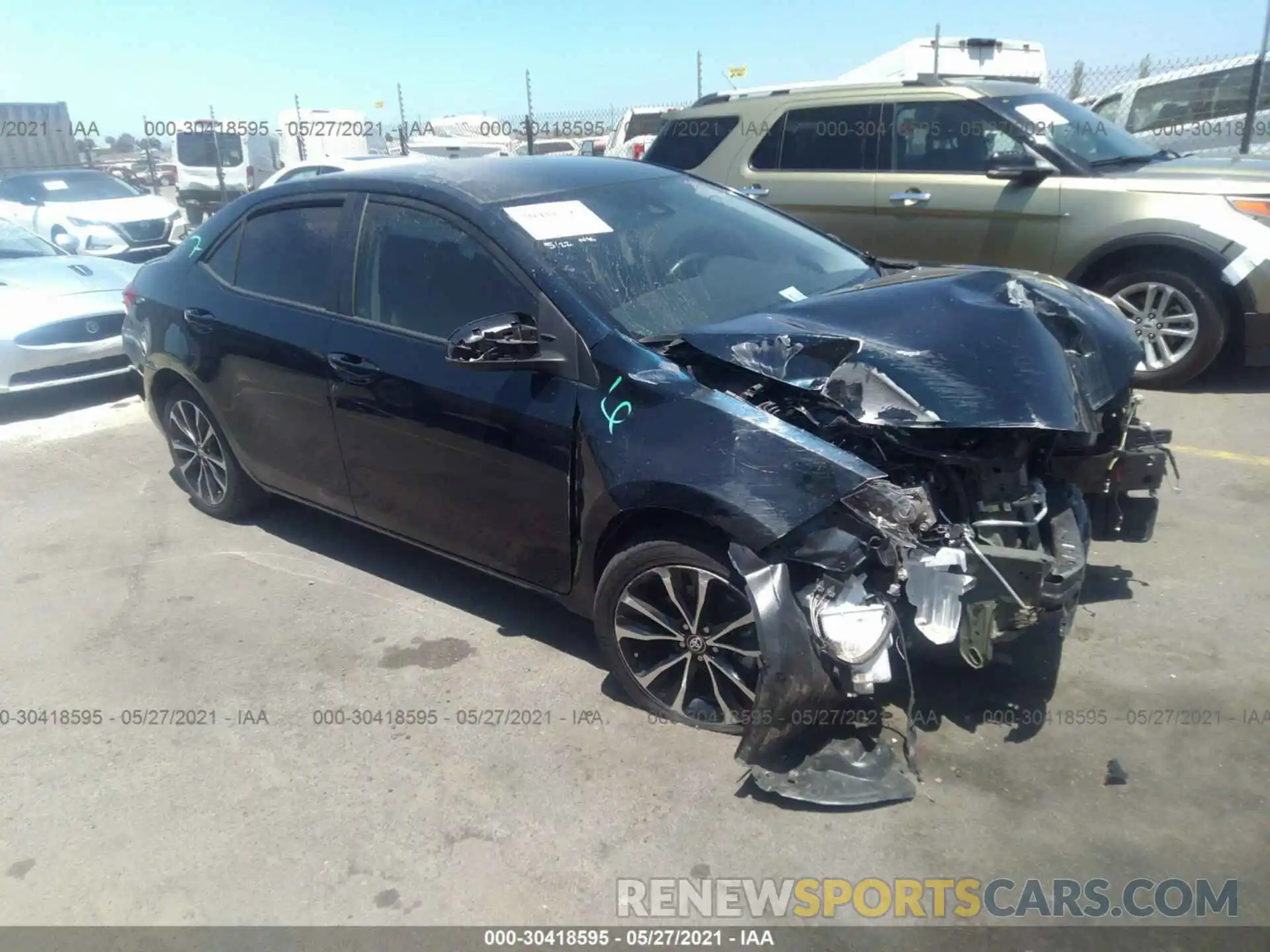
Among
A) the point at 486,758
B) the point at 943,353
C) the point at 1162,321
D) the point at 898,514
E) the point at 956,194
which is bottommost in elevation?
the point at 486,758

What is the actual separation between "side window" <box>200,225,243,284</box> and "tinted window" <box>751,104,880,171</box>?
177 inches

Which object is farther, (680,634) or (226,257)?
(226,257)

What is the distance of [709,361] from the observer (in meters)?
3.23

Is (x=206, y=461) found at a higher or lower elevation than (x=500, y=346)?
lower

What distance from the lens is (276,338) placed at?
4305mm

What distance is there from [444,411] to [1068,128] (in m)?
5.34

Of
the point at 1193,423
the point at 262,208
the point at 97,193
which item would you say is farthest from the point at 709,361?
the point at 97,193

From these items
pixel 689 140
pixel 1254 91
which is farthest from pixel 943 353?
pixel 1254 91

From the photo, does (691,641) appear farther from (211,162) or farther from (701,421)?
(211,162)

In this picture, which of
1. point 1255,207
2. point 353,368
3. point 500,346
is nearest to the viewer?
point 500,346

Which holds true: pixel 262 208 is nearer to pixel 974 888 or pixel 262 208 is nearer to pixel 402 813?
pixel 402 813

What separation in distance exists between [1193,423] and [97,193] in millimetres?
14427

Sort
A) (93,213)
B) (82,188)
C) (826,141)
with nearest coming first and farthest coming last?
(826,141) → (93,213) → (82,188)

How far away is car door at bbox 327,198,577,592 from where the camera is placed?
347 cm
